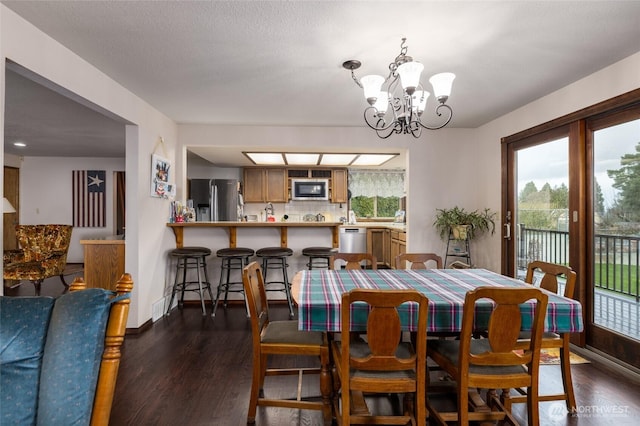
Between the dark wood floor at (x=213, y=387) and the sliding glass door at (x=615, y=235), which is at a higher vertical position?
the sliding glass door at (x=615, y=235)

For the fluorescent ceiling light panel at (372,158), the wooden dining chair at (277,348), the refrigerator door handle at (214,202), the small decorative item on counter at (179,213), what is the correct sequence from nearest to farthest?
the wooden dining chair at (277,348) → the small decorative item on counter at (179,213) → the fluorescent ceiling light panel at (372,158) → the refrigerator door handle at (214,202)

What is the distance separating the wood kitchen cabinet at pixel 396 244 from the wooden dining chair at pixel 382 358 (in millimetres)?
3693

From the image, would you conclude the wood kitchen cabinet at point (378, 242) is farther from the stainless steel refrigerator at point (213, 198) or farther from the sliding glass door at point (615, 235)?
the sliding glass door at point (615, 235)

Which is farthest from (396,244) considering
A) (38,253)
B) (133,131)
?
(38,253)

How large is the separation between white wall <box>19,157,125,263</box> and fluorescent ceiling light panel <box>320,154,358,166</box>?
14.2 ft

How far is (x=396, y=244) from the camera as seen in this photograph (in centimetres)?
570

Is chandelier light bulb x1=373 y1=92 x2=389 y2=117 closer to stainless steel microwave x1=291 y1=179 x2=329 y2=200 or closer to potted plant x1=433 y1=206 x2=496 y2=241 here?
potted plant x1=433 y1=206 x2=496 y2=241

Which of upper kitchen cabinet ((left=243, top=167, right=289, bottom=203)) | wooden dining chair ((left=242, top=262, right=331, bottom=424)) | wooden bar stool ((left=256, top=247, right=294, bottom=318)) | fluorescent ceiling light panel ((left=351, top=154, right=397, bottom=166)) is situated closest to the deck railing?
wooden dining chair ((left=242, top=262, right=331, bottom=424))

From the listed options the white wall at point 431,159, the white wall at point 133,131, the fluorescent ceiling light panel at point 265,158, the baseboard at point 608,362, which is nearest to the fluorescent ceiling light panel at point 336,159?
the fluorescent ceiling light panel at point 265,158

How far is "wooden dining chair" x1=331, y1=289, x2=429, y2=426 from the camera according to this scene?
138 centimetres

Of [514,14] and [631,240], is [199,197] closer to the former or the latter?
[514,14]

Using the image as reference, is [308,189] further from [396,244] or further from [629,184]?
[629,184]

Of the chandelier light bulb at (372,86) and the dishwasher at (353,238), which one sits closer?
the chandelier light bulb at (372,86)

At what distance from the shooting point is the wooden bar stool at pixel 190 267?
3711 mm
